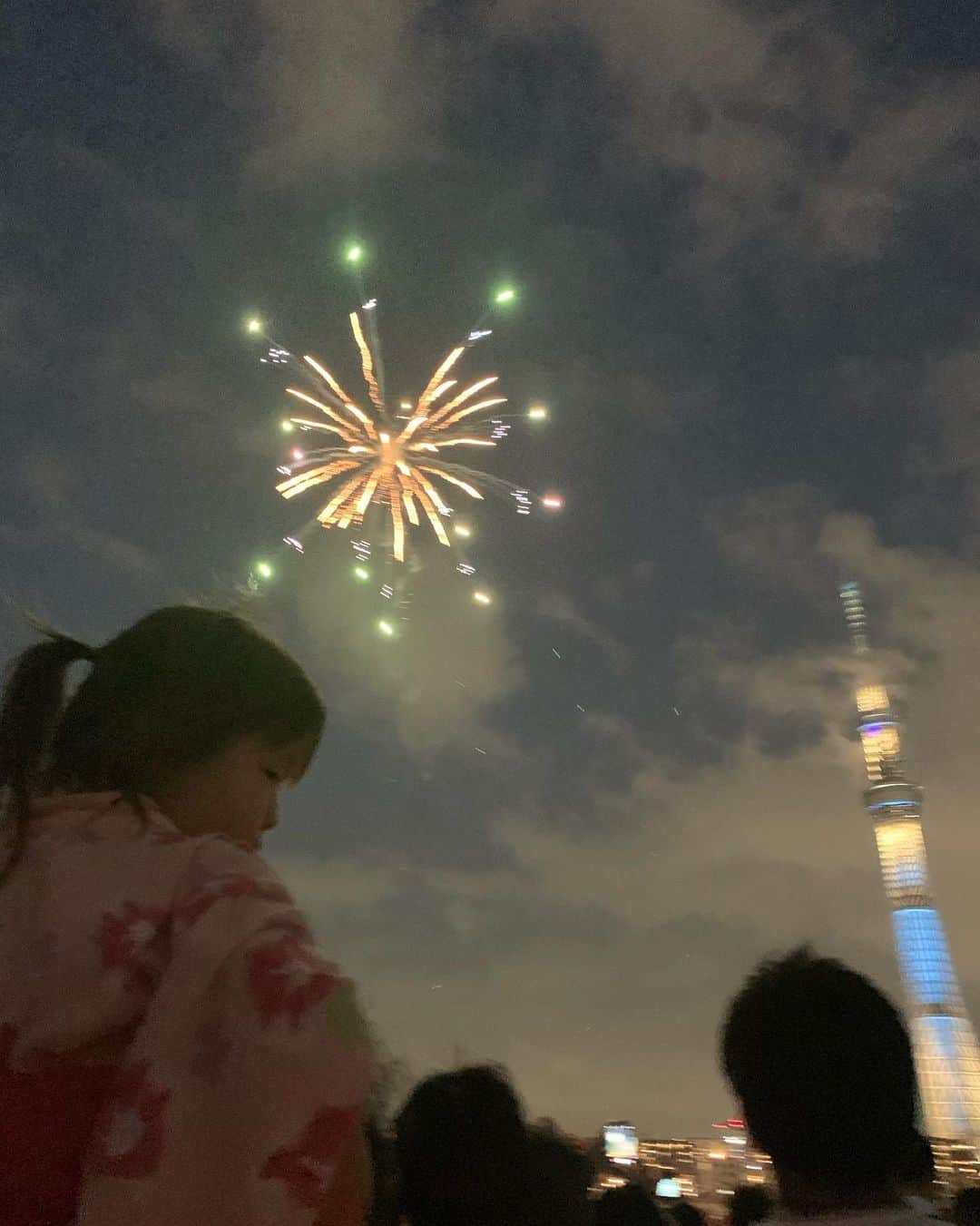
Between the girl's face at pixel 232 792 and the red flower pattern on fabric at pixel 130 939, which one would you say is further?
the girl's face at pixel 232 792

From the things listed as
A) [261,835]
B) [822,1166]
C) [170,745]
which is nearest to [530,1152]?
[822,1166]

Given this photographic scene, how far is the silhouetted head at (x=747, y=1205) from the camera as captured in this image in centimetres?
521

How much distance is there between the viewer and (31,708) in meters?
1.55

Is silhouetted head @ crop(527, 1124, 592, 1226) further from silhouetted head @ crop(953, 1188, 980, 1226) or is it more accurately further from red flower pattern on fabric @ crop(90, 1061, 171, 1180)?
silhouetted head @ crop(953, 1188, 980, 1226)

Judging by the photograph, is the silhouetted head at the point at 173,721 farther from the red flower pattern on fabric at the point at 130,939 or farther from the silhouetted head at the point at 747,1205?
the silhouetted head at the point at 747,1205

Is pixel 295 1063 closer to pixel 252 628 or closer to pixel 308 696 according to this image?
pixel 308 696

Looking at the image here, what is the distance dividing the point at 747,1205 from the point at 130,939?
538cm

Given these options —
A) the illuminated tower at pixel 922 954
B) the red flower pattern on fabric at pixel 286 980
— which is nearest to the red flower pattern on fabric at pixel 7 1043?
the red flower pattern on fabric at pixel 286 980

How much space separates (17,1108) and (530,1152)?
1.52 m

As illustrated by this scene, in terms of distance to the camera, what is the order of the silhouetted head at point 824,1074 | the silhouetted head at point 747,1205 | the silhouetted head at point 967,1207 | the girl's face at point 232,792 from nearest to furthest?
the girl's face at point 232,792 → the silhouetted head at point 824,1074 → the silhouetted head at point 967,1207 → the silhouetted head at point 747,1205

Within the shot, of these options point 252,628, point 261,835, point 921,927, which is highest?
point 921,927

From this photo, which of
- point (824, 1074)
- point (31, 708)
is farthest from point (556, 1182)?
point (31, 708)

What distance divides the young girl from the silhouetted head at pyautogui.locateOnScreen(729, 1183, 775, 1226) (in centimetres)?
505

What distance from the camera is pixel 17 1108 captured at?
110 cm
